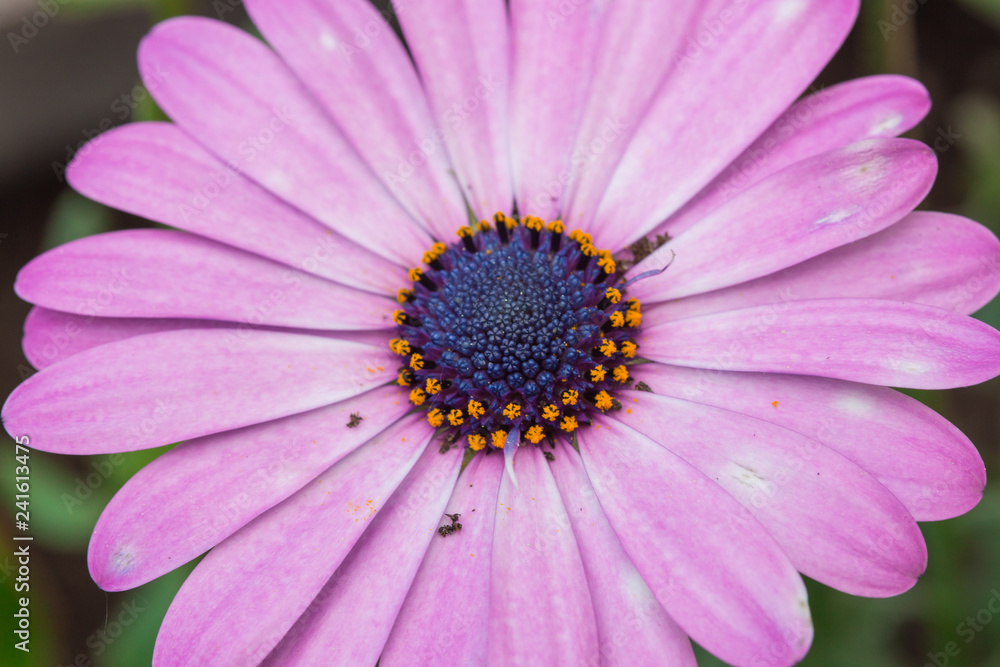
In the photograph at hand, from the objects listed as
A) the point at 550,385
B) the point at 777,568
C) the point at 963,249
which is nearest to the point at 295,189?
the point at 550,385

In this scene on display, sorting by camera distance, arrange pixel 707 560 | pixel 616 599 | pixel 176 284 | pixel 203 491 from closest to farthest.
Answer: pixel 707 560
pixel 616 599
pixel 203 491
pixel 176 284

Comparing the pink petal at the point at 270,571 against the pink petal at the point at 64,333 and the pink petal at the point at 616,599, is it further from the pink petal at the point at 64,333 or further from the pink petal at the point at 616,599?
the pink petal at the point at 64,333

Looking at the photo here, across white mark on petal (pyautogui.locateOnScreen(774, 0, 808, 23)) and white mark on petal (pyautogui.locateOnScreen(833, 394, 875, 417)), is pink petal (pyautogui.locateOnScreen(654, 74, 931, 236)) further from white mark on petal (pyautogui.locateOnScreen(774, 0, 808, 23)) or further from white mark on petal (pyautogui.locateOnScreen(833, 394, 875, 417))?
white mark on petal (pyautogui.locateOnScreen(833, 394, 875, 417))

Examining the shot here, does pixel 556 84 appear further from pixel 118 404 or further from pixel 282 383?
pixel 118 404

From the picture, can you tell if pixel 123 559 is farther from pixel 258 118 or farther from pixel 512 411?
pixel 258 118

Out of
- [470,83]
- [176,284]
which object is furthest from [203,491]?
[470,83]

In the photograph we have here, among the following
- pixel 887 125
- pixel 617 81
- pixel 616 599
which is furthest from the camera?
pixel 617 81
